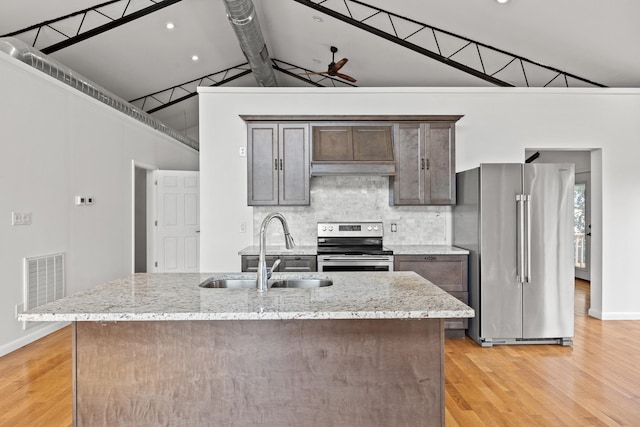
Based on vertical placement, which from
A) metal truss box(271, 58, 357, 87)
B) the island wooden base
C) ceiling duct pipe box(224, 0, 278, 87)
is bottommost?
the island wooden base

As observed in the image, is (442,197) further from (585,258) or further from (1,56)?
(585,258)

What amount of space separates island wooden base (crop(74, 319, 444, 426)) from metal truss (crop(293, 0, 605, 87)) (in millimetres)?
3750

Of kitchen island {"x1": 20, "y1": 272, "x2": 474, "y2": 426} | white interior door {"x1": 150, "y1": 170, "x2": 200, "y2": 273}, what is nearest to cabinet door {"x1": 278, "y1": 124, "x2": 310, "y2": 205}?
kitchen island {"x1": 20, "y1": 272, "x2": 474, "y2": 426}

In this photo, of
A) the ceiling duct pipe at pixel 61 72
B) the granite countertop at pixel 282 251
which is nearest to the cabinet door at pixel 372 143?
the granite countertop at pixel 282 251

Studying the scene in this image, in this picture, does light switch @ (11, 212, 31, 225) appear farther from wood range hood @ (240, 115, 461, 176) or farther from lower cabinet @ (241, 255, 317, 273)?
wood range hood @ (240, 115, 461, 176)

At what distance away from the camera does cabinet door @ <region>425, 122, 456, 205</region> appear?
14.7 feet

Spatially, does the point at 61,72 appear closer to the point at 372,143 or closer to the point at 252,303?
the point at 372,143

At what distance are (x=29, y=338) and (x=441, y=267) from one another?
414 centimetres

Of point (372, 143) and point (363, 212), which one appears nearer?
point (372, 143)

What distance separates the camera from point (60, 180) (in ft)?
14.8

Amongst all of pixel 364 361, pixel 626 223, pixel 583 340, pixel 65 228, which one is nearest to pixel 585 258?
pixel 626 223

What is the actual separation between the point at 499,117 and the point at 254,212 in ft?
10.2

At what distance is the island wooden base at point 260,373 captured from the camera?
182cm

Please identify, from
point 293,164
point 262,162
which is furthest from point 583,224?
point 262,162
